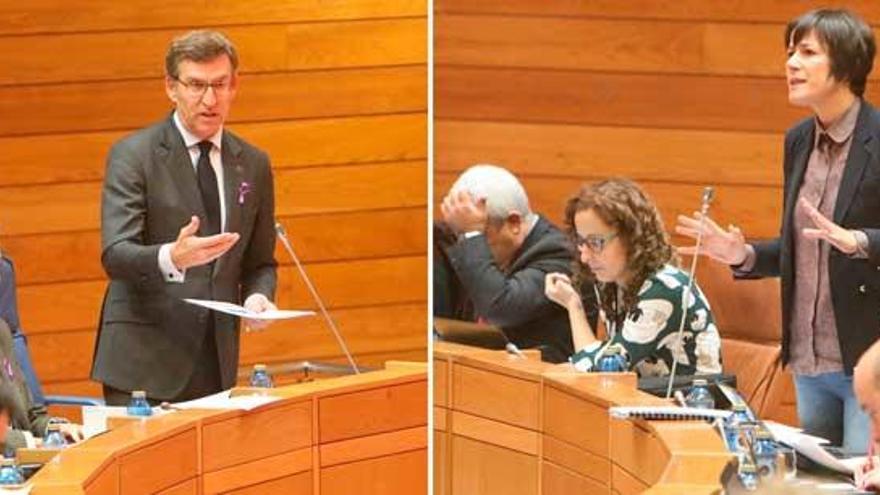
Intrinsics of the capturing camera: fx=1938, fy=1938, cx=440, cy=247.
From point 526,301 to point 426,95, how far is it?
132 centimetres

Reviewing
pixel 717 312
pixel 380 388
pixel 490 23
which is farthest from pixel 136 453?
pixel 490 23

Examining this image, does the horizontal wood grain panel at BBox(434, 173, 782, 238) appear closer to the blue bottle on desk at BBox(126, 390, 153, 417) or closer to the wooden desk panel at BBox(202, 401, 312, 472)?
the wooden desk panel at BBox(202, 401, 312, 472)

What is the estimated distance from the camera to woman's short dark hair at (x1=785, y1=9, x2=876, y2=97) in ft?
10.0

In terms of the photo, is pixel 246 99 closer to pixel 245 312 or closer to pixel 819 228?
pixel 245 312

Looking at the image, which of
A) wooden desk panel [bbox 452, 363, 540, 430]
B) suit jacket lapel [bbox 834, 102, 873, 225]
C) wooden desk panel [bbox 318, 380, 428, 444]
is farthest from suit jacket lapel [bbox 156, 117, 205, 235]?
suit jacket lapel [bbox 834, 102, 873, 225]

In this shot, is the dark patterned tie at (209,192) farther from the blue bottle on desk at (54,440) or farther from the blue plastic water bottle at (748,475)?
the blue plastic water bottle at (748,475)

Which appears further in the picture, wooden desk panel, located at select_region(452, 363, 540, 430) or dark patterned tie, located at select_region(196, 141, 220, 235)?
dark patterned tie, located at select_region(196, 141, 220, 235)

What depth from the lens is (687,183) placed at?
4.18 meters

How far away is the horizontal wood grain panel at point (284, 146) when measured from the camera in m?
4.58

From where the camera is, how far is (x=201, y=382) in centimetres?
358

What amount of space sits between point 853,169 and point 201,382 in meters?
1.29

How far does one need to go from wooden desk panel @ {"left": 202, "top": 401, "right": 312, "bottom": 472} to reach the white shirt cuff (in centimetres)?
Answer: 31

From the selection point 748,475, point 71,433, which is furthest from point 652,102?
point 748,475

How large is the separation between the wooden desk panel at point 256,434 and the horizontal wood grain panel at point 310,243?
1335 millimetres
